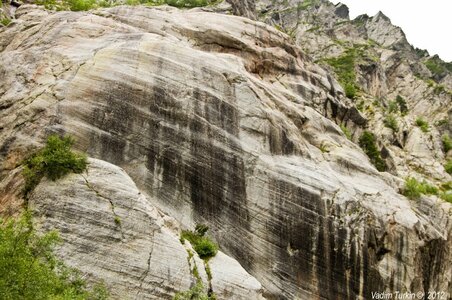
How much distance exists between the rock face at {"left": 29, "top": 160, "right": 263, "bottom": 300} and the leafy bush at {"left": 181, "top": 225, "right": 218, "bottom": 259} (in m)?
0.72

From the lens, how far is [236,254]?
29562 millimetres

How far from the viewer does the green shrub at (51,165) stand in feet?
84.3

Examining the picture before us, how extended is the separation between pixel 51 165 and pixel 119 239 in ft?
19.0

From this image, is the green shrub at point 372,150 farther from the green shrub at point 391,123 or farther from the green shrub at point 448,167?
the green shrub at point 448,167

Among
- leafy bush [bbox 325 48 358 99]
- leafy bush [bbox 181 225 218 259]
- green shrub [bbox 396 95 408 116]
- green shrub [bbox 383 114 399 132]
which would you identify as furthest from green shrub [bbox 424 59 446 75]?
leafy bush [bbox 181 225 218 259]

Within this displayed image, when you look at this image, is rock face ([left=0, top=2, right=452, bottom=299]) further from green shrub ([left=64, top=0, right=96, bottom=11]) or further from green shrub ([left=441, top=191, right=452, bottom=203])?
green shrub ([left=64, top=0, right=96, bottom=11])

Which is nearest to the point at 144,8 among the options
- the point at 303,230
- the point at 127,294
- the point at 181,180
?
the point at 181,180

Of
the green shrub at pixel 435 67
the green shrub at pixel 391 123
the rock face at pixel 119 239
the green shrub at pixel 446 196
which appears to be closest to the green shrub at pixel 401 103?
the green shrub at pixel 391 123

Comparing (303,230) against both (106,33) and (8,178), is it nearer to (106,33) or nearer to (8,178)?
(8,178)

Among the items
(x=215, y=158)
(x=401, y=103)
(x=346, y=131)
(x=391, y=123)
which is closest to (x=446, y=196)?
(x=346, y=131)

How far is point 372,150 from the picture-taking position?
5300cm

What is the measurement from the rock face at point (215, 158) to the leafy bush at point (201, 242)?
36.1 inches

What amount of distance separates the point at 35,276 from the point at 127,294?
5970 millimetres

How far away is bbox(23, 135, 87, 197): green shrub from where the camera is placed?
84.3 feet
